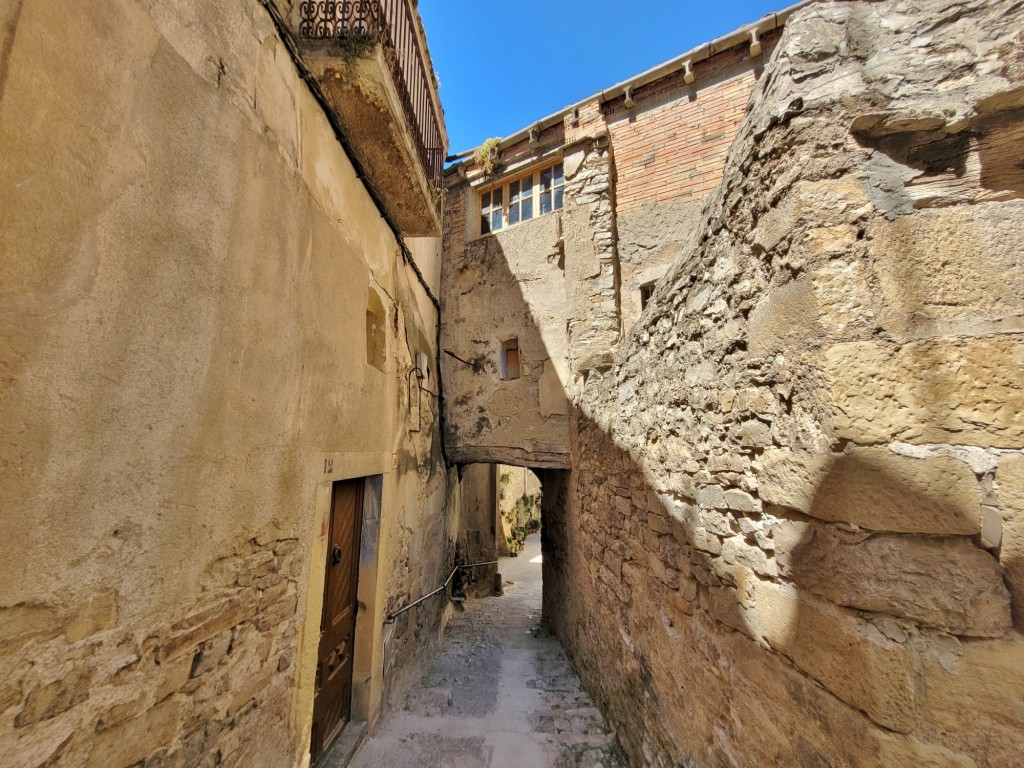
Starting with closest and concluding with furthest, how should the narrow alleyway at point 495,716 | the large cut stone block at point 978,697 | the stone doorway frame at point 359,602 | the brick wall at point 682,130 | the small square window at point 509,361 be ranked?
the large cut stone block at point 978,697 < the stone doorway frame at point 359,602 < the narrow alleyway at point 495,716 < the brick wall at point 682,130 < the small square window at point 509,361

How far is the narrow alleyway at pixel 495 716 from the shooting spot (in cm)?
339

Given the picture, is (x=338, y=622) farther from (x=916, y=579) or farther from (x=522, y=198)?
(x=522, y=198)

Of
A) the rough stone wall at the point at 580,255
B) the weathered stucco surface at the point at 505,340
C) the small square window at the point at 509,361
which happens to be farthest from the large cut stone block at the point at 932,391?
the small square window at the point at 509,361

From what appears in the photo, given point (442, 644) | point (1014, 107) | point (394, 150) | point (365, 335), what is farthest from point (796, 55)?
point (442, 644)

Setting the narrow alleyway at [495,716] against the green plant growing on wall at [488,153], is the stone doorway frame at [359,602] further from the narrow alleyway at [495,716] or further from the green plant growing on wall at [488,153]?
the green plant growing on wall at [488,153]

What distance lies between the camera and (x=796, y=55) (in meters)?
1.68

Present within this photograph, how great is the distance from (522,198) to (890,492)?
6449 mm

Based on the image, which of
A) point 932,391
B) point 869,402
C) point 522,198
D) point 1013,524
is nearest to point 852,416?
point 869,402

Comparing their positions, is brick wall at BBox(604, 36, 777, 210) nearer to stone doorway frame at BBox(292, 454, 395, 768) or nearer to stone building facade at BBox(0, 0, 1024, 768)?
stone building facade at BBox(0, 0, 1024, 768)

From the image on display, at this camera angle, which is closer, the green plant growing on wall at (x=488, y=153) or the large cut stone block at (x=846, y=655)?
the large cut stone block at (x=846, y=655)

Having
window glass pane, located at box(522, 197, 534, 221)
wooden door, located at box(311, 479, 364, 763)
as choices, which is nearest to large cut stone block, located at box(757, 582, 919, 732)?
wooden door, located at box(311, 479, 364, 763)

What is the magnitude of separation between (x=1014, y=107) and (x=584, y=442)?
155 inches

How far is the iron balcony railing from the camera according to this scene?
9.07ft

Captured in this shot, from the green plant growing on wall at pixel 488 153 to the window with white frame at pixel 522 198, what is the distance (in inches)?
11.4
